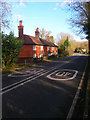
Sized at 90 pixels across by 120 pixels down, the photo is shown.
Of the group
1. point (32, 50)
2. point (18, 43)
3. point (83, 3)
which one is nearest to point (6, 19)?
point (18, 43)

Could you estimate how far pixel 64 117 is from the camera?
442 cm

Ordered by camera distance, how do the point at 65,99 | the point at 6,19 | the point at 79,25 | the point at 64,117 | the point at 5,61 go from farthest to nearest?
the point at 79,25
the point at 6,19
the point at 5,61
the point at 65,99
the point at 64,117

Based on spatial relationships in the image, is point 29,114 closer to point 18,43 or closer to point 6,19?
point 18,43

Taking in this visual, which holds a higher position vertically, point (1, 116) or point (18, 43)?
point (18, 43)

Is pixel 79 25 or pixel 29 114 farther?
pixel 79 25

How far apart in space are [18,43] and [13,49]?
1.23 meters

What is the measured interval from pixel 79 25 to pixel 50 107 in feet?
65.3

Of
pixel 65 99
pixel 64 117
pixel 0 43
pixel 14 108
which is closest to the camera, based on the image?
pixel 64 117

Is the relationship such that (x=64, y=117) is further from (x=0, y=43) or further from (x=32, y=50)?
(x=32, y=50)

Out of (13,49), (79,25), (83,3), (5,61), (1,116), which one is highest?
(83,3)

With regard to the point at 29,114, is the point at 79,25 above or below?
above

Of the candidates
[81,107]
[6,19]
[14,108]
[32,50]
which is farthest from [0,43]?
[32,50]

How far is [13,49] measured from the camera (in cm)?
1686

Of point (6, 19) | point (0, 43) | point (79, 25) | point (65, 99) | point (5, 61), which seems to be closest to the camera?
point (65, 99)
